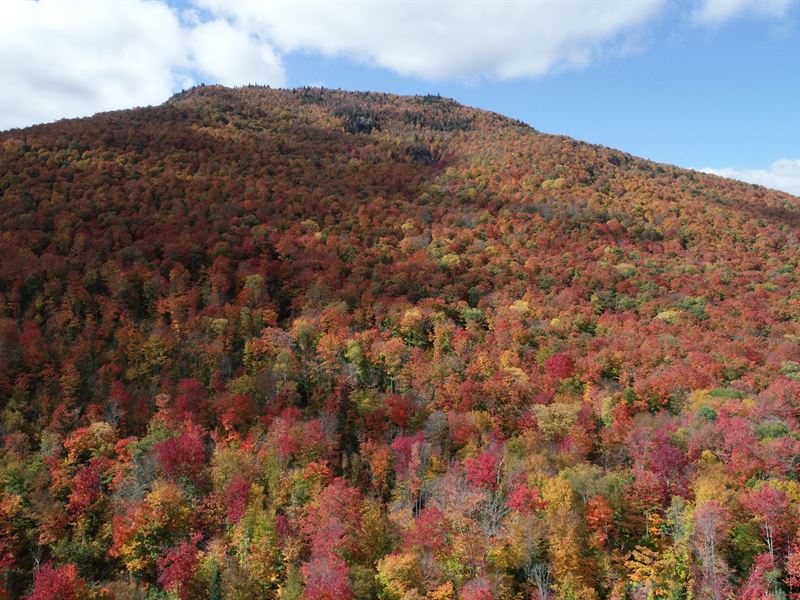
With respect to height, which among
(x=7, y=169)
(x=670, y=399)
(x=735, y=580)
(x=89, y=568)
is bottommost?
(x=89, y=568)

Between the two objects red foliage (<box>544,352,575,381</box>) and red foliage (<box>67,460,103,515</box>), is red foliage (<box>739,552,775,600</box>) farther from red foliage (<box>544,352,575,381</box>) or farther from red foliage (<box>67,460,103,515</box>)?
red foliage (<box>67,460,103,515</box>)

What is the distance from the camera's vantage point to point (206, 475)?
140 ft

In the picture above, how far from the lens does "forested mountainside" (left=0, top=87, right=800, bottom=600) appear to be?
111 ft

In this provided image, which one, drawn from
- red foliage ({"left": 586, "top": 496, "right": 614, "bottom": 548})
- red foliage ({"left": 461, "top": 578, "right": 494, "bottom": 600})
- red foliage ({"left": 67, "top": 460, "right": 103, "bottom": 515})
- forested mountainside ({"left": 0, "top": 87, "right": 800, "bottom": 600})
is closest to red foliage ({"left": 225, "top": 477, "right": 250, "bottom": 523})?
forested mountainside ({"left": 0, "top": 87, "right": 800, "bottom": 600})

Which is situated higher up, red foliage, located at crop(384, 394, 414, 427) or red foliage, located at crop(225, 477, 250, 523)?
red foliage, located at crop(384, 394, 414, 427)

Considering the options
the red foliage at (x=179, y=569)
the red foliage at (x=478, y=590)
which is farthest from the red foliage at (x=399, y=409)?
the red foliage at (x=179, y=569)

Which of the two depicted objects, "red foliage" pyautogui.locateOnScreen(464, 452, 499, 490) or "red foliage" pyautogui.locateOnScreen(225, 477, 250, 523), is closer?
"red foliage" pyautogui.locateOnScreen(225, 477, 250, 523)

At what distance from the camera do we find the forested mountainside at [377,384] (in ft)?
111

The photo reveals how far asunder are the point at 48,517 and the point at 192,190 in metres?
65.5

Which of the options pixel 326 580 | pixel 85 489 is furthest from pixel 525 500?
pixel 85 489

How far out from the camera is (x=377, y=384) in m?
59.3

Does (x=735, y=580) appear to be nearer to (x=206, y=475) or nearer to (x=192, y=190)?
(x=206, y=475)

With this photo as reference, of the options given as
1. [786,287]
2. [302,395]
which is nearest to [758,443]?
[302,395]

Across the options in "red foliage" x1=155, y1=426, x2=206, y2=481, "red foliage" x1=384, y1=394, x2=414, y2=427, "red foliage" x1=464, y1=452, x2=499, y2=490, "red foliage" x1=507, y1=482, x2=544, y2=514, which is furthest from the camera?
"red foliage" x1=384, y1=394, x2=414, y2=427
